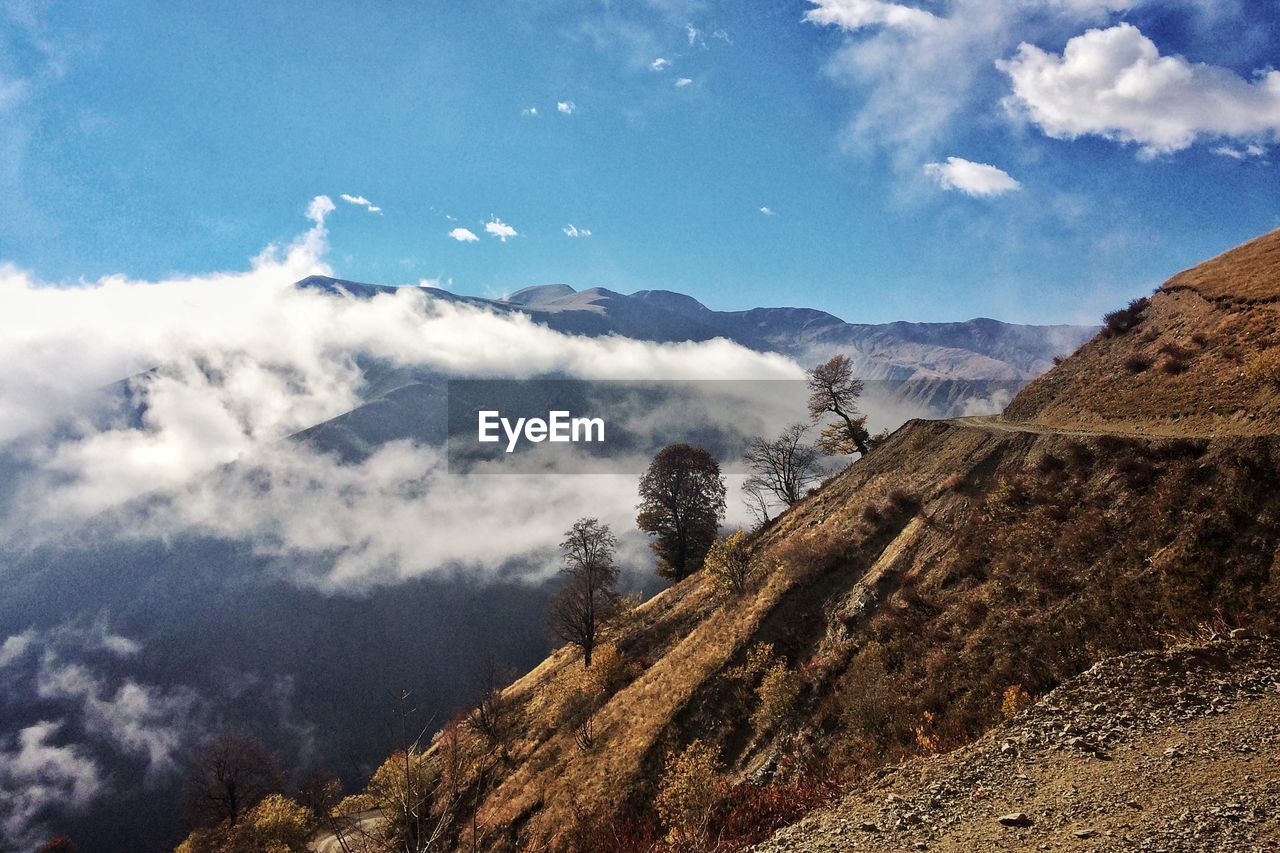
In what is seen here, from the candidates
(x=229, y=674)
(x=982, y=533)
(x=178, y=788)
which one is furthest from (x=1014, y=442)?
(x=229, y=674)

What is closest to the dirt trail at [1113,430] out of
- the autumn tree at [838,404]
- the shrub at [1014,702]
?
the autumn tree at [838,404]

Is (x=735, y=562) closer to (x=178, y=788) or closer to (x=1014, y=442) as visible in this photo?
(x=1014, y=442)

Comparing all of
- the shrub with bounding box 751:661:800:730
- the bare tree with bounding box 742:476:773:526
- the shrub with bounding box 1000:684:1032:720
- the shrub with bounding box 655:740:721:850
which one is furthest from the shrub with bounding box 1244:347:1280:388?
the bare tree with bounding box 742:476:773:526

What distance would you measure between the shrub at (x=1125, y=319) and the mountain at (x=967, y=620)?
20 centimetres

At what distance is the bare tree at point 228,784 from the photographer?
51094 mm

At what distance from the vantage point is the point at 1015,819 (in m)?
11.9

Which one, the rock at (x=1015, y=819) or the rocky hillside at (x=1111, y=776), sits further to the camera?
the rock at (x=1015, y=819)

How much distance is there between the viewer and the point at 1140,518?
64.8 feet

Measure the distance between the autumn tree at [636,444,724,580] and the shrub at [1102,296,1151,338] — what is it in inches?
1374

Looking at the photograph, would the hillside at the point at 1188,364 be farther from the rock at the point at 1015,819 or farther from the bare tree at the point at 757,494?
the bare tree at the point at 757,494

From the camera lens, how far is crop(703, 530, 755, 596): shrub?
3484 centimetres

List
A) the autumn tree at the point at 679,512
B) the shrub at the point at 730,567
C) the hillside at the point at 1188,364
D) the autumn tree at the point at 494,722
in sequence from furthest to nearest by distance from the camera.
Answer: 1. the autumn tree at the point at 679,512
2. the autumn tree at the point at 494,722
3. the shrub at the point at 730,567
4. the hillside at the point at 1188,364

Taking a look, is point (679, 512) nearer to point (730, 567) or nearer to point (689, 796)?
point (730, 567)

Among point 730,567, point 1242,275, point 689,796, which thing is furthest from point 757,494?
point 689,796
